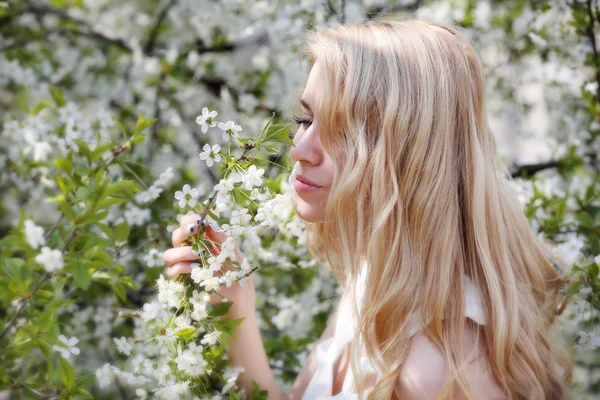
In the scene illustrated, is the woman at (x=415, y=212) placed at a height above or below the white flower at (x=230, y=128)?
below

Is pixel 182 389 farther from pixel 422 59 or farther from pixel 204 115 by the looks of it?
pixel 422 59

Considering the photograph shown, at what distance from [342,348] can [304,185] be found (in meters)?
0.47

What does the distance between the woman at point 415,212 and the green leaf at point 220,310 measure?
4.3 inches

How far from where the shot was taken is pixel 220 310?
1249mm

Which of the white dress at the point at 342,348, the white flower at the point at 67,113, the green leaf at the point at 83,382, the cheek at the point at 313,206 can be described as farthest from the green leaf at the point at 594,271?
the white flower at the point at 67,113

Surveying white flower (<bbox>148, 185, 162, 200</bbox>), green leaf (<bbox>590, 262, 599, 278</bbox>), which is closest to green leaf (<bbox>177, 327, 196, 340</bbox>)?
white flower (<bbox>148, 185, 162, 200</bbox>)

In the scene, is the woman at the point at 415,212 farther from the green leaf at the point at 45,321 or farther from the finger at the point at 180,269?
the green leaf at the point at 45,321

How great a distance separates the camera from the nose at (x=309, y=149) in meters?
1.25

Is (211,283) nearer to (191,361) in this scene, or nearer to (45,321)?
(191,361)

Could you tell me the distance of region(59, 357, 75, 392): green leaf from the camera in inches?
44.8

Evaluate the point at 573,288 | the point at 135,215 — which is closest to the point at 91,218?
the point at 135,215

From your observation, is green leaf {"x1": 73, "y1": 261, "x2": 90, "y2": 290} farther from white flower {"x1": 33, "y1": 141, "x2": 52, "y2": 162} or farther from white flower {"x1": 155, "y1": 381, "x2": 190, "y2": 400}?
white flower {"x1": 33, "y1": 141, "x2": 52, "y2": 162}

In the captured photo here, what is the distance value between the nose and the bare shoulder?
40cm

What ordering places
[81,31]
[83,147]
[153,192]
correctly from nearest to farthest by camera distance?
[83,147] → [153,192] → [81,31]
